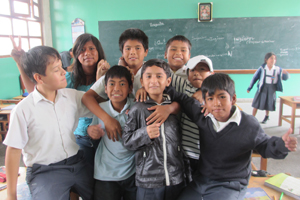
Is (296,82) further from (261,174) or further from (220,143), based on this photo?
(220,143)

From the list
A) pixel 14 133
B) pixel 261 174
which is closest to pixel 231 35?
pixel 261 174

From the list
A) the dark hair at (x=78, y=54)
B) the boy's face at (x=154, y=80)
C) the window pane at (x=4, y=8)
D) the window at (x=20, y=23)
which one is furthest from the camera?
the window at (x=20, y=23)

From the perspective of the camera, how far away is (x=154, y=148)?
4.02 feet

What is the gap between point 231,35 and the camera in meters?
5.36

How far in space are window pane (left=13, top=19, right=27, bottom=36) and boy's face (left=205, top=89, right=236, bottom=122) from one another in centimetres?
510

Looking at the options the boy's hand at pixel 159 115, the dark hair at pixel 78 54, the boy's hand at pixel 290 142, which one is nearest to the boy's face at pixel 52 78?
the dark hair at pixel 78 54

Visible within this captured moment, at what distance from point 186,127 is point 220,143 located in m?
0.24

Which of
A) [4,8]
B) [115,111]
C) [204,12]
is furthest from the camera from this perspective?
[204,12]

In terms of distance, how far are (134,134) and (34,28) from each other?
560 centimetres

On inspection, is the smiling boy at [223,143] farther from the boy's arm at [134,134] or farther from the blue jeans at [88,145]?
the blue jeans at [88,145]

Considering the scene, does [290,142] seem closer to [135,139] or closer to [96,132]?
[135,139]

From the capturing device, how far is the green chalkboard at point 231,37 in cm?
528

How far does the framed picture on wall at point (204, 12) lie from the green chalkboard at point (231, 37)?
0.11 meters

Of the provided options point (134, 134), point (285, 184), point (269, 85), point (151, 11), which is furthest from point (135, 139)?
point (151, 11)
